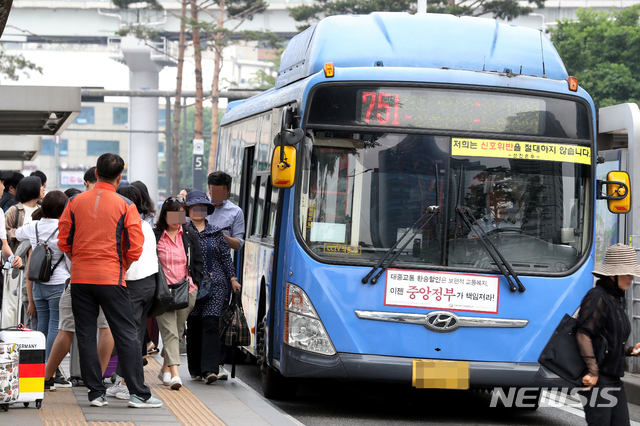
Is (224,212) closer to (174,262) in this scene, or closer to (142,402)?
(174,262)

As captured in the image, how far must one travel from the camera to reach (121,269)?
6.83 m

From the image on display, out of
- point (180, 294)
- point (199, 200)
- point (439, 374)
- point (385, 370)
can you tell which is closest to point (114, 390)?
point (180, 294)

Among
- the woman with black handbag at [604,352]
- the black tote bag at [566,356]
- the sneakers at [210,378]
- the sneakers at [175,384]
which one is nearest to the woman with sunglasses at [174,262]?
the sneakers at [175,384]

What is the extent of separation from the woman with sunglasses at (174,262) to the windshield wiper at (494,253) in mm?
2398

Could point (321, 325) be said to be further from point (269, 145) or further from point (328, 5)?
point (328, 5)

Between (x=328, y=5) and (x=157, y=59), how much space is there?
14.4 meters

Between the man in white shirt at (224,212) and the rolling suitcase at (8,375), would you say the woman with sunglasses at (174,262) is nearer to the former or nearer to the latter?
the man in white shirt at (224,212)

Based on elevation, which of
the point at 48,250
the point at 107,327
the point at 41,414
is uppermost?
the point at 48,250

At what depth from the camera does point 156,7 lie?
4419 cm

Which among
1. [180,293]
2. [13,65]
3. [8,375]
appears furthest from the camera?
[13,65]

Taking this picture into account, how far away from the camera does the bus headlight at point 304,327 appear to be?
23.6 ft

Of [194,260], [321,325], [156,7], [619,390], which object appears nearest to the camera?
[619,390]

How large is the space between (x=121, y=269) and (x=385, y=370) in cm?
205

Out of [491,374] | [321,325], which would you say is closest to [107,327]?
[321,325]
